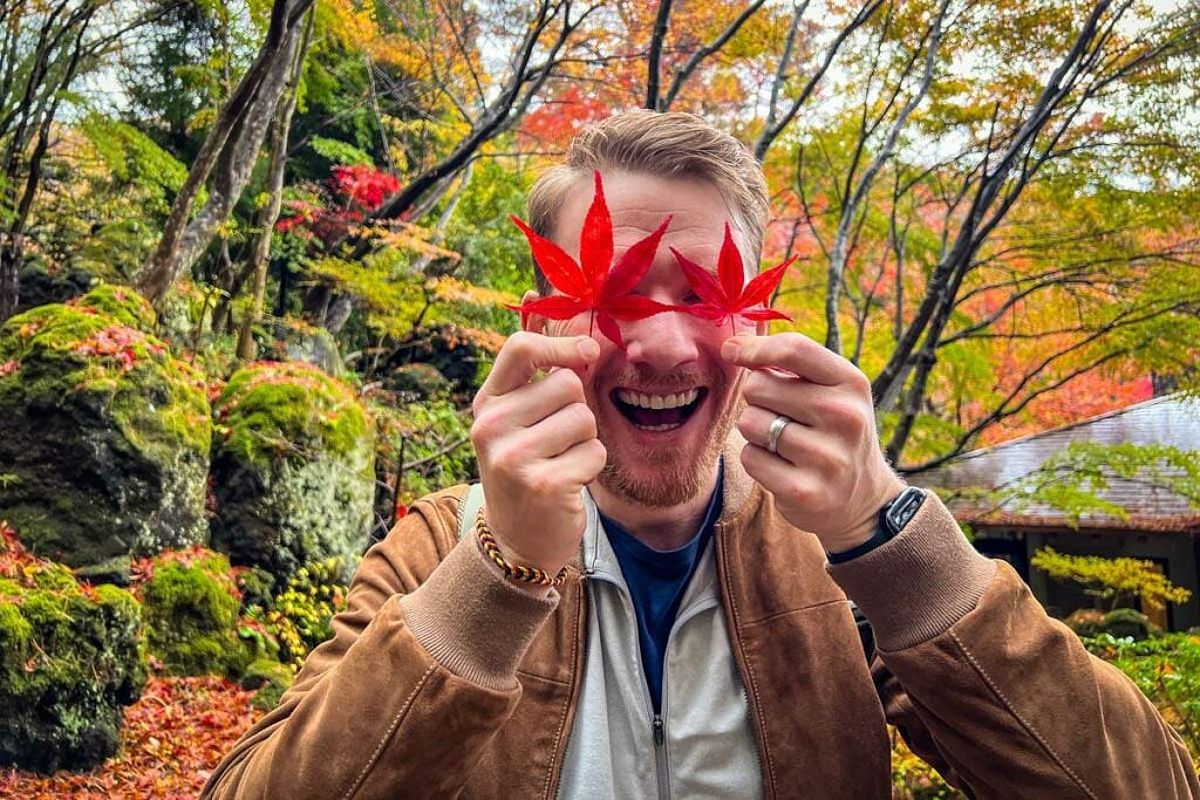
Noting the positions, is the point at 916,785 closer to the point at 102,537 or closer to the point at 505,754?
the point at 505,754

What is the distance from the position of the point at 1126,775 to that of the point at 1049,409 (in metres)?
13.9

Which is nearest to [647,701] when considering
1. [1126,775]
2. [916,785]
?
[1126,775]

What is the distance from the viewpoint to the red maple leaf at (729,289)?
1392mm

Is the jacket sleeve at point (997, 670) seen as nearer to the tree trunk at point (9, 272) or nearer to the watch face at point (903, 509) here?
the watch face at point (903, 509)

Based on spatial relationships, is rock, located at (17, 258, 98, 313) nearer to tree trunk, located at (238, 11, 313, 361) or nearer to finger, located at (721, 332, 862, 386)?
tree trunk, located at (238, 11, 313, 361)

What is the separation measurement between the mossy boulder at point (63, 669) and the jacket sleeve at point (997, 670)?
17.0 feet

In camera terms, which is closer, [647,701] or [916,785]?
[647,701]

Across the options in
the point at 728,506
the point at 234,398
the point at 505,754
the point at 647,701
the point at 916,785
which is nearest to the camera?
the point at 505,754

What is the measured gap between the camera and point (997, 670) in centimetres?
130

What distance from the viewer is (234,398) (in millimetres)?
8250

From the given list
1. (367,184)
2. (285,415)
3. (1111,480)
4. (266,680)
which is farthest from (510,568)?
(1111,480)

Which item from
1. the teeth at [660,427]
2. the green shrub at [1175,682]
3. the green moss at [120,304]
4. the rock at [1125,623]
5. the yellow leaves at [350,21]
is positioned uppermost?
the yellow leaves at [350,21]

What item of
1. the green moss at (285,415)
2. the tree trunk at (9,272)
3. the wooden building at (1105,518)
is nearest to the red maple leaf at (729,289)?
the green moss at (285,415)

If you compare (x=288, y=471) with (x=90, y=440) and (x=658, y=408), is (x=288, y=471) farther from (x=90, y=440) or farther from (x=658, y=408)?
(x=658, y=408)
